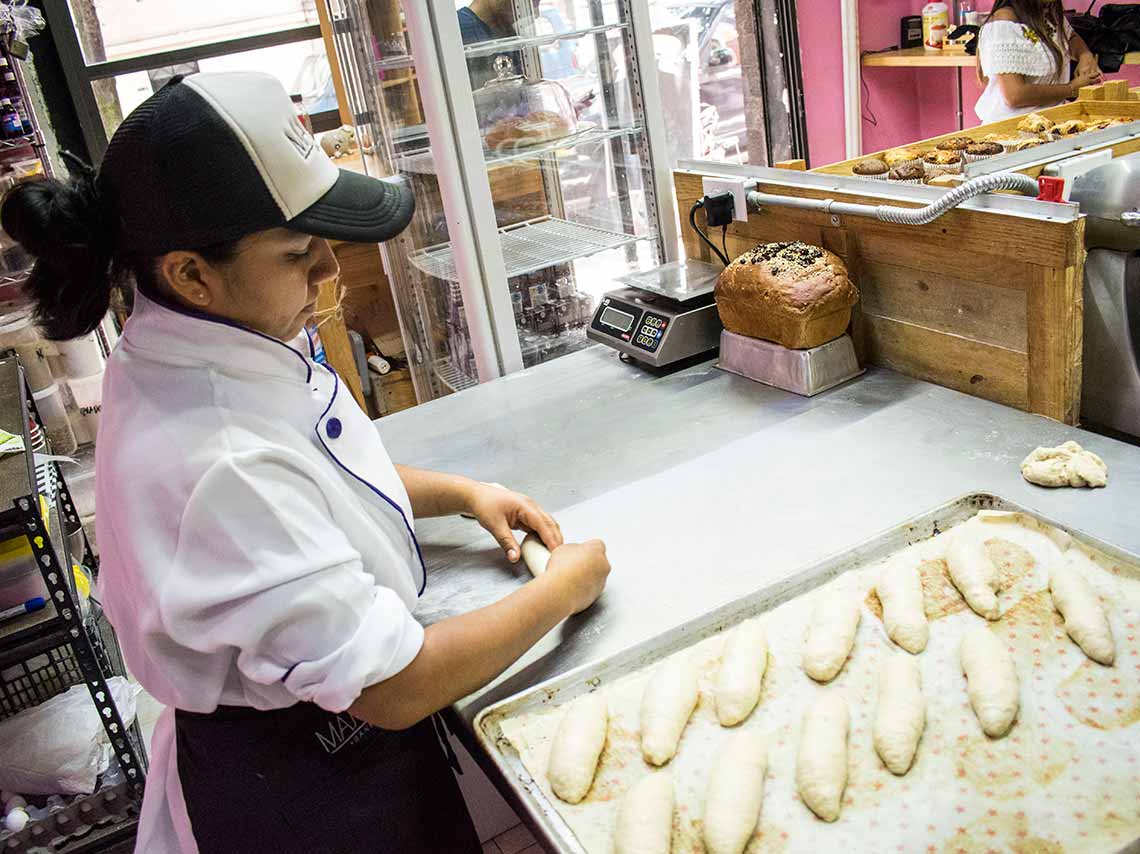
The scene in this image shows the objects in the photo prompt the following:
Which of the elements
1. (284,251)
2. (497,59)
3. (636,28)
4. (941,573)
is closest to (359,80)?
(497,59)

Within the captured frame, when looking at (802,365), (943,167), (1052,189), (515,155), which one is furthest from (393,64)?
(1052,189)

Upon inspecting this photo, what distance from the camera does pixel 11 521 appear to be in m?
1.94

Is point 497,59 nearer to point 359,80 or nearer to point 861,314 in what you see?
point 359,80

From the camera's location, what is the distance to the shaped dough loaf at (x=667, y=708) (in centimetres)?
104

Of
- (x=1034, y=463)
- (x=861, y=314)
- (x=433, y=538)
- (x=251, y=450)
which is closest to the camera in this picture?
(x=251, y=450)

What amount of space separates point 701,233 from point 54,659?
6.64 ft

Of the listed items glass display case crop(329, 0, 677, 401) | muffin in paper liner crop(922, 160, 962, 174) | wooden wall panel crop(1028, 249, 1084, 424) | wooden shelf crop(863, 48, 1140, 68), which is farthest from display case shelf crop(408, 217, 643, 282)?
wooden shelf crop(863, 48, 1140, 68)

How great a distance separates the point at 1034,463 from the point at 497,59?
5.98ft

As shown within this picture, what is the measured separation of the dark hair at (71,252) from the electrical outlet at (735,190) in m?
1.38

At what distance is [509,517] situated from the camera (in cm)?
148

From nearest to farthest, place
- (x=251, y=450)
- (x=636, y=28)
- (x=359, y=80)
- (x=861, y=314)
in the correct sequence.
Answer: (x=251, y=450) < (x=861, y=314) < (x=636, y=28) < (x=359, y=80)

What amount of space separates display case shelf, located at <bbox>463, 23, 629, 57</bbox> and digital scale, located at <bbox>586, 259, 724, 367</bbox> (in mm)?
642

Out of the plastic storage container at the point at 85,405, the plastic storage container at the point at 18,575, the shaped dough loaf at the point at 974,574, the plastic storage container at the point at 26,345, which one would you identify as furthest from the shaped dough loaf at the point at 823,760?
the plastic storage container at the point at 85,405

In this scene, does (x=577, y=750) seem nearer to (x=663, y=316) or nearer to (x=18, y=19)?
(x=663, y=316)
